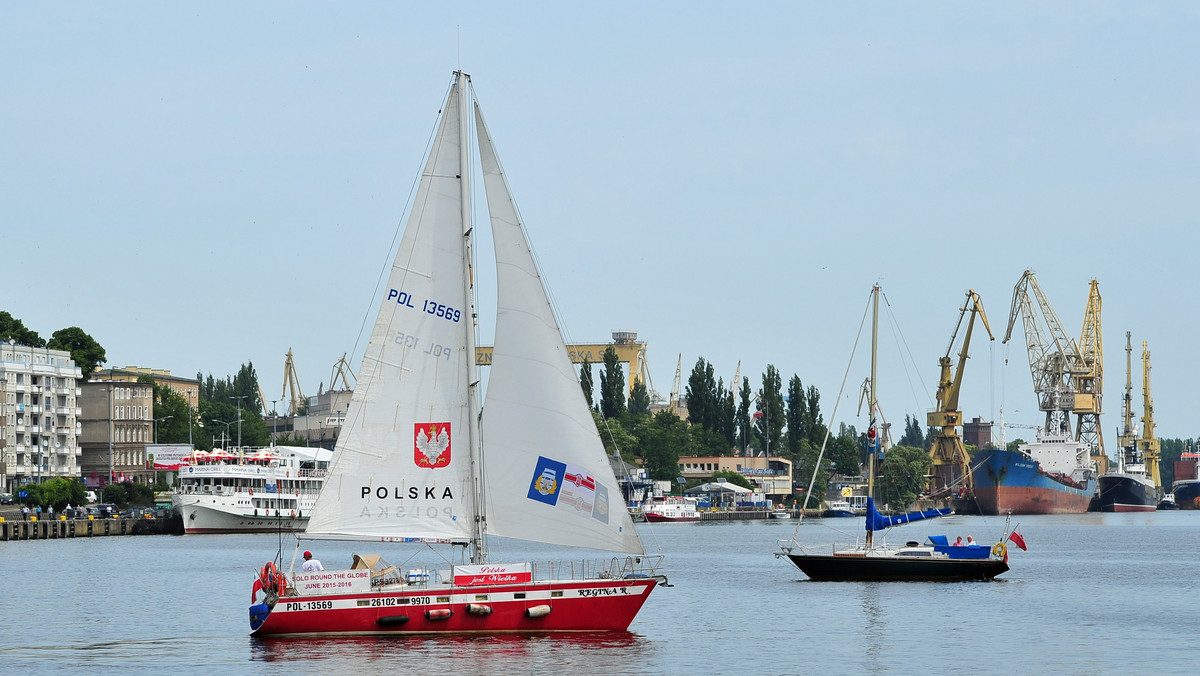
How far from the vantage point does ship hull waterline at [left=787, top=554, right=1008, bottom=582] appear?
66812mm

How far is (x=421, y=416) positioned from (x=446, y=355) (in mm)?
1709

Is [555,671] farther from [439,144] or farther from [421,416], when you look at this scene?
[439,144]

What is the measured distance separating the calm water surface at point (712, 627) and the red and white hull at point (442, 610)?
0.44 m

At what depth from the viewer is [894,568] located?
219 feet

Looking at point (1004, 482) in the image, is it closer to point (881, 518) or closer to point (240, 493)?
point (240, 493)

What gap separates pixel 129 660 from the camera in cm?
4056

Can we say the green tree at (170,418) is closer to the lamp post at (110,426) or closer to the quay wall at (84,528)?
the lamp post at (110,426)

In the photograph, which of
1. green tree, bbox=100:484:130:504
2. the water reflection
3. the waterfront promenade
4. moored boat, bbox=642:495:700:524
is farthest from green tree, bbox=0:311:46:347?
the water reflection

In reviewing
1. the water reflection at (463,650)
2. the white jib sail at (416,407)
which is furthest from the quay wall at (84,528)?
the white jib sail at (416,407)

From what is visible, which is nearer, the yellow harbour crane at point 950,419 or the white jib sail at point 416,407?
the white jib sail at point 416,407

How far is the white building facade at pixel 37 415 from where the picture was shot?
150m

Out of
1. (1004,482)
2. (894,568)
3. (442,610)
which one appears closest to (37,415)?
(1004,482)

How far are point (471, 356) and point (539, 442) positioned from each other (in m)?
2.82

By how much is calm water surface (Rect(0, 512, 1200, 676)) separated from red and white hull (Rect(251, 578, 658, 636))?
442mm
